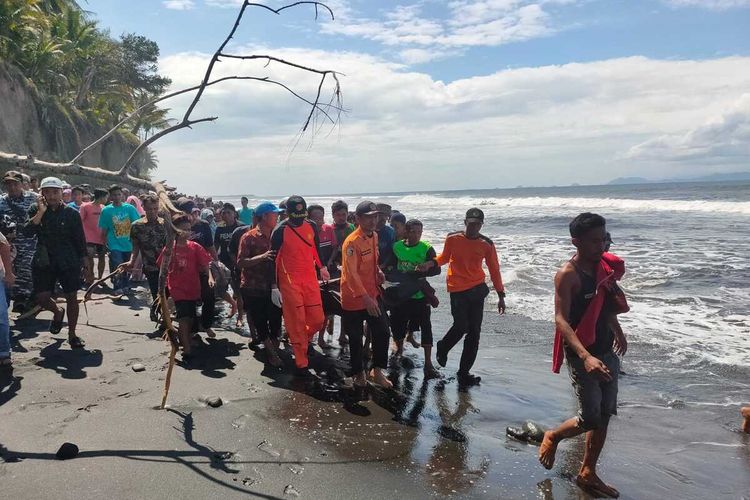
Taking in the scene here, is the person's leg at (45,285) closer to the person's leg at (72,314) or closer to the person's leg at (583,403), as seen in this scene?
the person's leg at (72,314)

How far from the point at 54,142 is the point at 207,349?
25.1 meters

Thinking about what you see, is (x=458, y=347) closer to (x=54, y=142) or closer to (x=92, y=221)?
(x=92, y=221)

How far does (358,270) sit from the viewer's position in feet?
17.0

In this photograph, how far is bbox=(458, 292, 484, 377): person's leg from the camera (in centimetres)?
557

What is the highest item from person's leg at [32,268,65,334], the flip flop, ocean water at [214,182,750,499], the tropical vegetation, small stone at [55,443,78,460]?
the tropical vegetation

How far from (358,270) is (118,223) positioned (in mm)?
5733

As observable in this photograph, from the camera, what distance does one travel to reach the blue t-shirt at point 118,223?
29.6 ft

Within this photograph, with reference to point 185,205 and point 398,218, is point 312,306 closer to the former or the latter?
point 398,218

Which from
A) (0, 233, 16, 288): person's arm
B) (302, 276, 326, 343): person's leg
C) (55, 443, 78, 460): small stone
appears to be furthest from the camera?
(302, 276, 326, 343): person's leg

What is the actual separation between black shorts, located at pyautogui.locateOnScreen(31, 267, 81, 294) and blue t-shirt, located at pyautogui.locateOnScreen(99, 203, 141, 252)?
3.02 m

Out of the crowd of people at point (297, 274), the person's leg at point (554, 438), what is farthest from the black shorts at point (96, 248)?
the person's leg at point (554, 438)

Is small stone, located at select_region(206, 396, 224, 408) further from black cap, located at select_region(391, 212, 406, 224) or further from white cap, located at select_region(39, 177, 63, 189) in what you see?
black cap, located at select_region(391, 212, 406, 224)

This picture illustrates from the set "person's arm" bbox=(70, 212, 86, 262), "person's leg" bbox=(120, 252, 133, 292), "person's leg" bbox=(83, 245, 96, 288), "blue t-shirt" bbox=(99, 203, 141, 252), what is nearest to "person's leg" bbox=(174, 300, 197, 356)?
"person's arm" bbox=(70, 212, 86, 262)

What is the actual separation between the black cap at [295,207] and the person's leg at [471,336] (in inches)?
77.8
